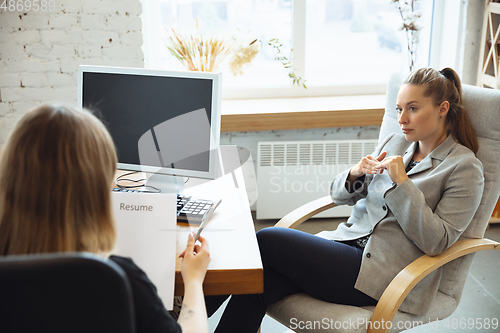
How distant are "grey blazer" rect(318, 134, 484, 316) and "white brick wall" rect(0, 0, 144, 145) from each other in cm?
168

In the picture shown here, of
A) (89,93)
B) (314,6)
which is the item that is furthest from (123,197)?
(314,6)

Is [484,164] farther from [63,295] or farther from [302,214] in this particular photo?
[63,295]

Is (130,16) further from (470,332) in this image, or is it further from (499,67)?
(470,332)

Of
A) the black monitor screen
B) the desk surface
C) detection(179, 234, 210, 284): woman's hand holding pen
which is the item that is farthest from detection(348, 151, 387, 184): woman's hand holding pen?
detection(179, 234, 210, 284): woman's hand holding pen

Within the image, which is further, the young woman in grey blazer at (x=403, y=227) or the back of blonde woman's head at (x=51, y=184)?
the young woman in grey blazer at (x=403, y=227)

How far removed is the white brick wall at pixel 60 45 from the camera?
2389 mm

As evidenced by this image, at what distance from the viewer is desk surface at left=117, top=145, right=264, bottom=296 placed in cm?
105

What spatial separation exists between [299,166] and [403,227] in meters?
1.35

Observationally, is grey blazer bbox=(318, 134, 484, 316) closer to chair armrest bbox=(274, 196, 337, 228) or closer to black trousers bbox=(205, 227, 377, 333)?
black trousers bbox=(205, 227, 377, 333)

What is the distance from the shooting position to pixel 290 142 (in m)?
2.66

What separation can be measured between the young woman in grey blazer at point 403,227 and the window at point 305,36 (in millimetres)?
1472

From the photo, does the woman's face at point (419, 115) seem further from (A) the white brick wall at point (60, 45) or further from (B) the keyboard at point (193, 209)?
(A) the white brick wall at point (60, 45)

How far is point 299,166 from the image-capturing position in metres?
2.69

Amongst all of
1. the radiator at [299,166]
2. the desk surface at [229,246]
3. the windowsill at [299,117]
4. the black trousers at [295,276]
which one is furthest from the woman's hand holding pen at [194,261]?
the radiator at [299,166]
